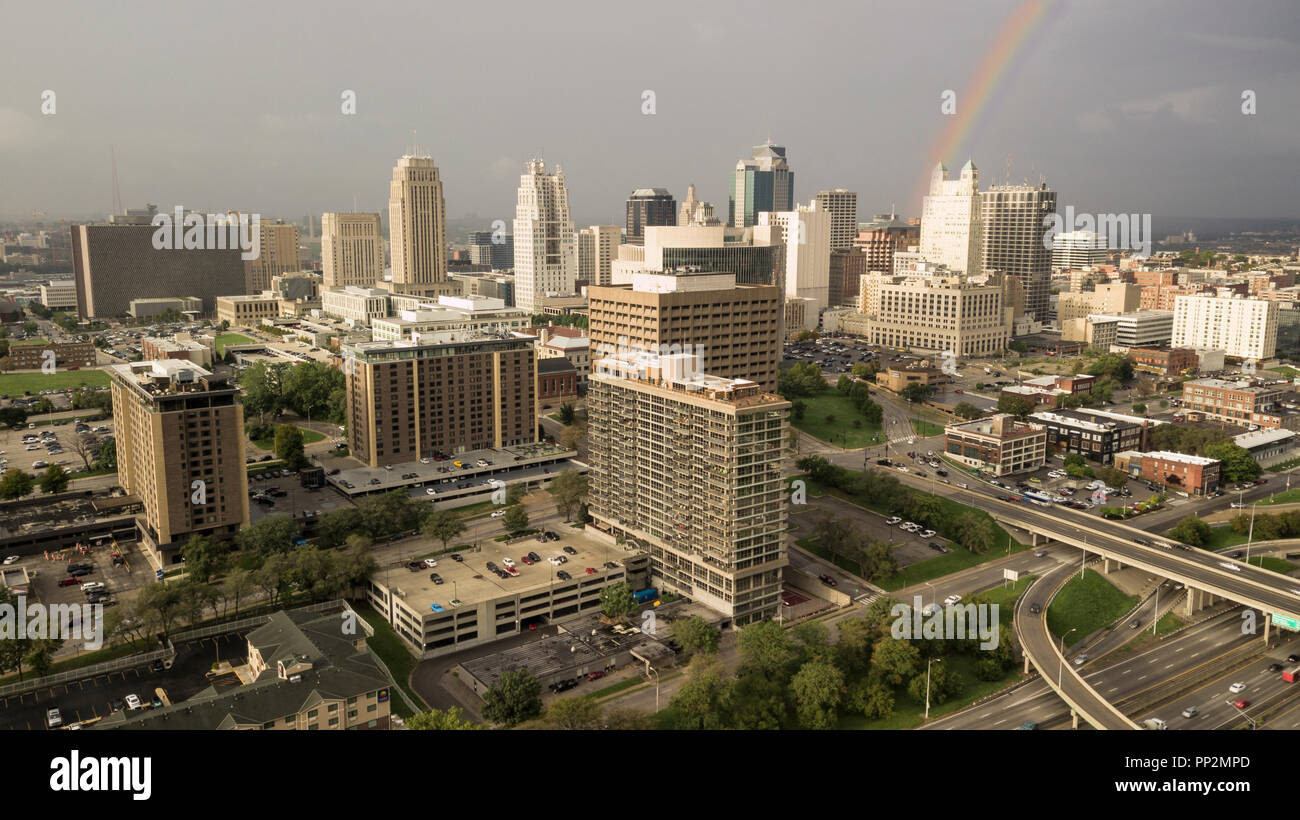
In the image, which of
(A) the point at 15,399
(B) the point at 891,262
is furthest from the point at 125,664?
(B) the point at 891,262

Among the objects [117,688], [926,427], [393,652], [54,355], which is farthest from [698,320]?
[54,355]

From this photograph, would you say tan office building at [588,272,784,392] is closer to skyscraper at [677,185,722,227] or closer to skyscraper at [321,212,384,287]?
skyscraper at [677,185,722,227]

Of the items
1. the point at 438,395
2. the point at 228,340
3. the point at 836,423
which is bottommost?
the point at 836,423

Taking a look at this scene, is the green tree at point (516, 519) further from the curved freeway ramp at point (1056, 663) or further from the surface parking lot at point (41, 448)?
the surface parking lot at point (41, 448)

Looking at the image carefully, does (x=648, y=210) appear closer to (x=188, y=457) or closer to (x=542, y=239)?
(x=542, y=239)

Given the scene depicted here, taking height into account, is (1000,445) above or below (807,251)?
below
